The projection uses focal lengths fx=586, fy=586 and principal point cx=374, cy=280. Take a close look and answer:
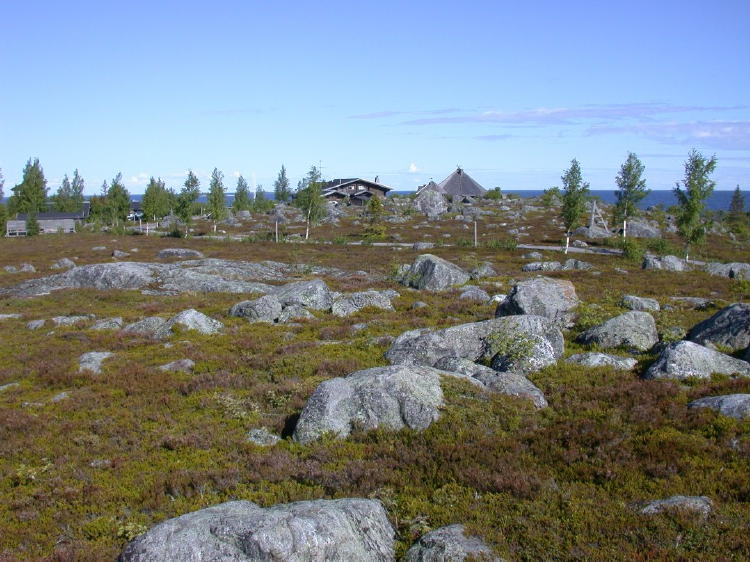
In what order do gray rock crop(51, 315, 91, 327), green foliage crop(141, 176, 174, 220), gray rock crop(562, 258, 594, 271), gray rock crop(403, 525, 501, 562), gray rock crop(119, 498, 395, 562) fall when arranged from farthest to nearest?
green foliage crop(141, 176, 174, 220)
gray rock crop(562, 258, 594, 271)
gray rock crop(51, 315, 91, 327)
gray rock crop(403, 525, 501, 562)
gray rock crop(119, 498, 395, 562)

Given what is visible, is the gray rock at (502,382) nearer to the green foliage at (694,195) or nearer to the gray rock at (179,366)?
the gray rock at (179,366)

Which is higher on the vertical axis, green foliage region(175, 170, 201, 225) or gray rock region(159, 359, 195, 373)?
green foliage region(175, 170, 201, 225)

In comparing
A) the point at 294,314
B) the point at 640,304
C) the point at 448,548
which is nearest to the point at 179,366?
the point at 294,314

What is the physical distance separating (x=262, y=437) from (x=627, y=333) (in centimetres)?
1346

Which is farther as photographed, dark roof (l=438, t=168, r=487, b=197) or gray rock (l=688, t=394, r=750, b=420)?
dark roof (l=438, t=168, r=487, b=197)

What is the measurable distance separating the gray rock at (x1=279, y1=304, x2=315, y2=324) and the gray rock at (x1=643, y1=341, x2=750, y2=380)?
662 inches

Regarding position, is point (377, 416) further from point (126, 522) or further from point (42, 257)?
point (42, 257)

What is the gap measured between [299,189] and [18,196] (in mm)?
71311

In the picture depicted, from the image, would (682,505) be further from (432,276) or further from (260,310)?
(432,276)

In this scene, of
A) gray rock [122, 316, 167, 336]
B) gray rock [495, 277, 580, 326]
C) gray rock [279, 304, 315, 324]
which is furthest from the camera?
gray rock [279, 304, 315, 324]

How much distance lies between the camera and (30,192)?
385 feet

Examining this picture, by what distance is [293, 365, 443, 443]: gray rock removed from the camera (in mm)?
14445

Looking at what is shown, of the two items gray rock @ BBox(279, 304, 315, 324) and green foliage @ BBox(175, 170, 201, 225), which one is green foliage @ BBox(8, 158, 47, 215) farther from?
gray rock @ BBox(279, 304, 315, 324)

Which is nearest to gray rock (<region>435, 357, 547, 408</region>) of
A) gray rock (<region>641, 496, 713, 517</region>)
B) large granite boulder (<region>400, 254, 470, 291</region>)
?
gray rock (<region>641, 496, 713, 517</region>)
